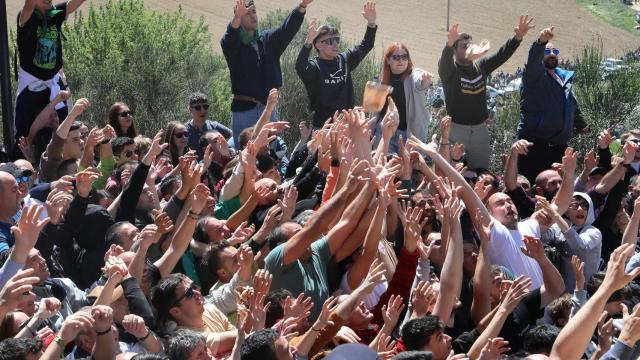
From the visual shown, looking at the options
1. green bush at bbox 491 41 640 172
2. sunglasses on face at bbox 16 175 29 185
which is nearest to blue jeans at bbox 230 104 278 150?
sunglasses on face at bbox 16 175 29 185

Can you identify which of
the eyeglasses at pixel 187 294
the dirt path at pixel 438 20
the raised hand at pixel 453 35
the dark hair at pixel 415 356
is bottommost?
the dirt path at pixel 438 20

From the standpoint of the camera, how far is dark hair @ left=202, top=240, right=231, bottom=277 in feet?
24.7

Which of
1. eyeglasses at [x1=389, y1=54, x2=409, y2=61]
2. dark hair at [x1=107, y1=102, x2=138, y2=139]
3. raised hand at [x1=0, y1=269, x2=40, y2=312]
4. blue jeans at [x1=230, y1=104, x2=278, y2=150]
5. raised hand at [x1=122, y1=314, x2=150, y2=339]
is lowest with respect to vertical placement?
blue jeans at [x1=230, y1=104, x2=278, y2=150]

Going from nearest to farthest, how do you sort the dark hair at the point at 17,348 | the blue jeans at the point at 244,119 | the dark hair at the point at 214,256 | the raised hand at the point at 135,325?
the dark hair at the point at 17,348 → the raised hand at the point at 135,325 → the dark hair at the point at 214,256 → the blue jeans at the point at 244,119

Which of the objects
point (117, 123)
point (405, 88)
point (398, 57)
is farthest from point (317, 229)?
point (405, 88)

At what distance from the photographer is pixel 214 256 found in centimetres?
757

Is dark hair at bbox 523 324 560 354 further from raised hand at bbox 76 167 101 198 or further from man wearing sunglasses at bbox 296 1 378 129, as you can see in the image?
man wearing sunglasses at bbox 296 1 378 129

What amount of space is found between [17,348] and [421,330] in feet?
6.77

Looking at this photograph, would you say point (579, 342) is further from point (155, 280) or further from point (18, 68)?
point (18, 68)

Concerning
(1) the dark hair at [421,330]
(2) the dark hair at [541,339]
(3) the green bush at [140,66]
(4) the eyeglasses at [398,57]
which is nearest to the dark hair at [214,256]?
(1) the dark hair at [421,330]

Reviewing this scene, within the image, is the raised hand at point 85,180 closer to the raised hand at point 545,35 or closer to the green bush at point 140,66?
the raised hand at point 545,35

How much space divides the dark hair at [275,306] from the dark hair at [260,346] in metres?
0.87

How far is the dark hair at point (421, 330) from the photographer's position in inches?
241

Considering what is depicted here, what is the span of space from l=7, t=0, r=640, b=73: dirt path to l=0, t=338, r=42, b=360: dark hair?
124ft
